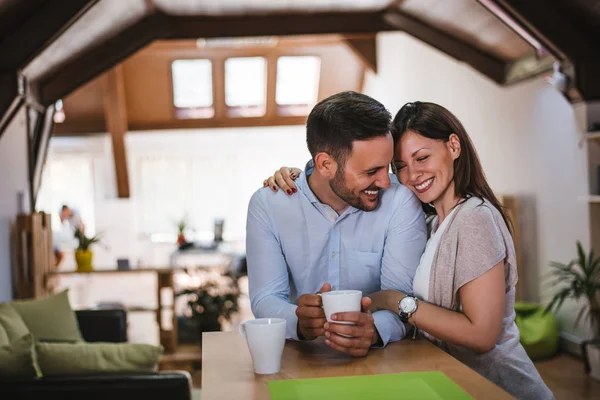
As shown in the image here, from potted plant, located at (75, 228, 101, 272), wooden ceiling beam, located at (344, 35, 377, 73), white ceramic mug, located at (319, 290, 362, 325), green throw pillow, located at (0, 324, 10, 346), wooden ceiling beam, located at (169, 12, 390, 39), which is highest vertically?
wooden ceiling beam, located at (344, 35, 377, 73)

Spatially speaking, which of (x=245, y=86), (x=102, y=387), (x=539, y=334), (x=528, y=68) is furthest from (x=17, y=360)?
(x=245, y=86)

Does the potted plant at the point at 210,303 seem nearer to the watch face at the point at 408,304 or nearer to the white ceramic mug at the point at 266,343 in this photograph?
the watch face at the point at 408,304

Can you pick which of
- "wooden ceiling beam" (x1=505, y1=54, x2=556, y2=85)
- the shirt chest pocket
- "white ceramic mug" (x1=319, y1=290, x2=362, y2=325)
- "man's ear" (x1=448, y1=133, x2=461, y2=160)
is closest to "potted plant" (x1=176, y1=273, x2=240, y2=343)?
"wooden ceiling beam" (x1=505, y1=54, x2=556, y2=85)

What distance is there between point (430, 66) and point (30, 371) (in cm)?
654

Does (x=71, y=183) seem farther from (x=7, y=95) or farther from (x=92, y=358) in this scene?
(x=92, y=358)

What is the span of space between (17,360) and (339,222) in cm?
144

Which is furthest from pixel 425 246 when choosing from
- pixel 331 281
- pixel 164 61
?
pixel 164 61

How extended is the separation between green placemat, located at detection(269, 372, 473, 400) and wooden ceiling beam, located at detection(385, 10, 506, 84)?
18.3 feet

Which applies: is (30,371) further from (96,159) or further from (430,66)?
(96,159)

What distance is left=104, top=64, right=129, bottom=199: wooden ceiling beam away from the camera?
997 cm

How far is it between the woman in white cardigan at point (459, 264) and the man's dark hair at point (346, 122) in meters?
0.10

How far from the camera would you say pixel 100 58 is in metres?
6.46

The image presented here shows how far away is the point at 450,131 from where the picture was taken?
1886mm

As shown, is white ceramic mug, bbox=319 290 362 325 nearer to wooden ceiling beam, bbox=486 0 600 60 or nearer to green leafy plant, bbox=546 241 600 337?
green leafy plant, bbox=546 241 600 337
